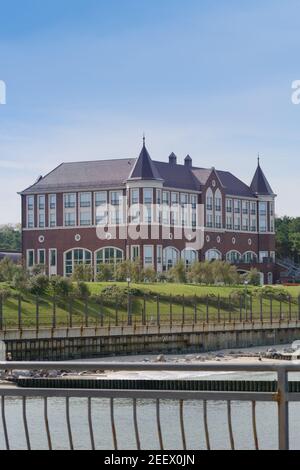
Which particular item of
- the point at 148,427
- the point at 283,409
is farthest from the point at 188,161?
the point at 283,409

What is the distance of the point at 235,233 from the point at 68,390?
98582 millimetres

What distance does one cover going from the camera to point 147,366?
7.97 m

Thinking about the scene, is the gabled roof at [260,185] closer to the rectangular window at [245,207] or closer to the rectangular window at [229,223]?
the rectangular window at [245,207]

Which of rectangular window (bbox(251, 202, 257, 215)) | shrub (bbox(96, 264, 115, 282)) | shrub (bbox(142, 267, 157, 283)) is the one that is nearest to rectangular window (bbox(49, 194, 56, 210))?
shrub (bbox(96, 264, 115, 282))

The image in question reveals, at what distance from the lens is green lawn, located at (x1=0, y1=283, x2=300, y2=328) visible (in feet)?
222

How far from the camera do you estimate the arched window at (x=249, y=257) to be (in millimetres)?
107019

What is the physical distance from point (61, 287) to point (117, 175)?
25.7 m

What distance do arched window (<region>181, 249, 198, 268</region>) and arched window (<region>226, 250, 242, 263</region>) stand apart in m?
5.68

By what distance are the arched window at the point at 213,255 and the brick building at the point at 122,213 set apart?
108 millimetres

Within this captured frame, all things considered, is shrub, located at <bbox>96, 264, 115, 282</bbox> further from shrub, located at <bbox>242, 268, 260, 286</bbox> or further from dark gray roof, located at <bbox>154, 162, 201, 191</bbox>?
shrub, located at <bbox>242, 268, 260, 286</bbox>

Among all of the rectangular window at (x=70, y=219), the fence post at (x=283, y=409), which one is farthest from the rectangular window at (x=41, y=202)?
the fence post at (x=283, y=409)

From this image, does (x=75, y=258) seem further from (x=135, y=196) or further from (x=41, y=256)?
(x=135, y=196)

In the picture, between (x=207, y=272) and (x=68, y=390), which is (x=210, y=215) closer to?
(x=207, y=272)

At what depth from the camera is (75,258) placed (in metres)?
97.5
